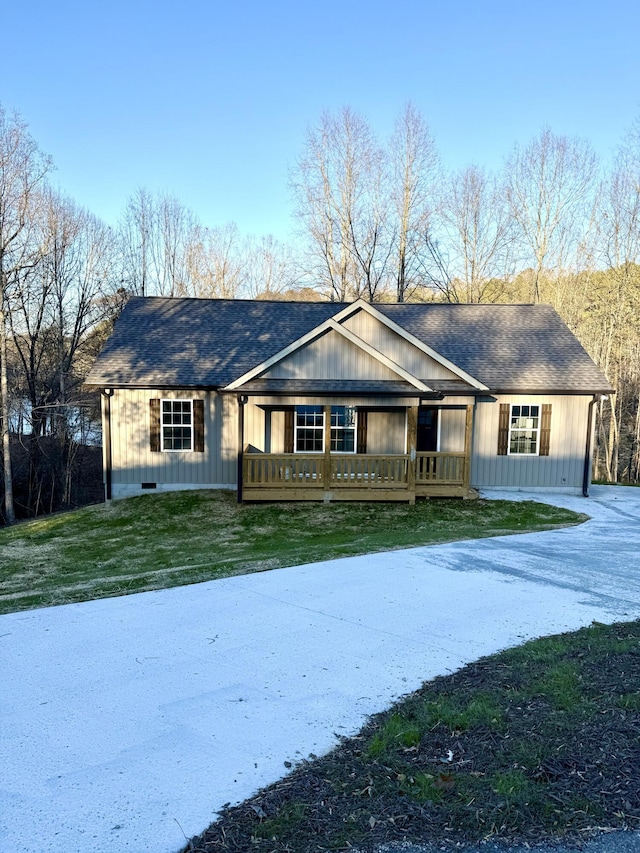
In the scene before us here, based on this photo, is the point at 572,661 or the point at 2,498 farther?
the point at 2,498

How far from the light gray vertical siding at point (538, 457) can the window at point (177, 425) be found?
24.4 ft

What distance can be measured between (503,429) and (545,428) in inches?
41.7

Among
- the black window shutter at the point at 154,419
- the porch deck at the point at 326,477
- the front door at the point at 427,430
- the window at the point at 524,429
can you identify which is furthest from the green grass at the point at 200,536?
the window at the point at 524,429

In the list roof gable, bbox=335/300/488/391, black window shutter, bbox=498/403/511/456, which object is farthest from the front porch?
black window shutter, bbox=498/403/511/456

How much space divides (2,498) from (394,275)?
20393 mm

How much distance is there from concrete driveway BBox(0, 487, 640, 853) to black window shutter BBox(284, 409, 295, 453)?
23.7 ft

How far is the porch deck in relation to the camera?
1374 cm

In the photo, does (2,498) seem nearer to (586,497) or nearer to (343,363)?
(343,363)

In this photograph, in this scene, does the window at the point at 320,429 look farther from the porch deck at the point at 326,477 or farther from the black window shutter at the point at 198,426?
the black window shutter at the point at 198,426

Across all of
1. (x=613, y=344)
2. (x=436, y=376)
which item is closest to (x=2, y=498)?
(x=436, y=376)

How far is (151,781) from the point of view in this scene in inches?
124

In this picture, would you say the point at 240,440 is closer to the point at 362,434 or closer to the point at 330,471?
the point at 330,471

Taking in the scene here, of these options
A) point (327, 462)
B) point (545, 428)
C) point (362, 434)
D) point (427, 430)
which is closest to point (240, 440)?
point (327, 462)

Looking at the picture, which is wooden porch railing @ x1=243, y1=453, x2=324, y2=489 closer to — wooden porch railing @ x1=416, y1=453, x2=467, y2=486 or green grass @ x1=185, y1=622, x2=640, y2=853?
wooden porch railing @ x1=416, y1=453, x2=467, y2=486
